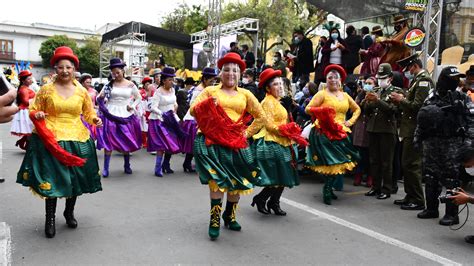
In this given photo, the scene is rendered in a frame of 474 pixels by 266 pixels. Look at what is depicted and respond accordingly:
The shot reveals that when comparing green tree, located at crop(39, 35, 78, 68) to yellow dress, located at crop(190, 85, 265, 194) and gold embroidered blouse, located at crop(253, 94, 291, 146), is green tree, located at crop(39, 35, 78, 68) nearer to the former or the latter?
gold embroidered blouse, located at crop(253, 94, 291, 146)

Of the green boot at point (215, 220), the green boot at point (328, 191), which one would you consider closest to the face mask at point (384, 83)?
the green boot at point (328, 191)

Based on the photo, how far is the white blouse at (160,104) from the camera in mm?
8562

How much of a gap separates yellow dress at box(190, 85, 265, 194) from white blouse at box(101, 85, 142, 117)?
12.0ft

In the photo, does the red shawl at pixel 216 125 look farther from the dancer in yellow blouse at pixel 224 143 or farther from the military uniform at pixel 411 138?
the military uniform at pixel 411 138

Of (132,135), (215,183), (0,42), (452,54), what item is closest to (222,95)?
(215,183)

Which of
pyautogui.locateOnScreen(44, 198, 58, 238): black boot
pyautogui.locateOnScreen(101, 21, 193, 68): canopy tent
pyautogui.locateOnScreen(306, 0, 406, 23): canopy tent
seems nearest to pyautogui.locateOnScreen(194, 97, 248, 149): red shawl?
pyautogui.locateOnScreen(44, 198, 58, 238): black boot

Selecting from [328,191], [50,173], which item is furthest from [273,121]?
[50,173]

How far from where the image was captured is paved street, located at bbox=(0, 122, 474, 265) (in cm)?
423

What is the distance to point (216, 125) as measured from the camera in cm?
460

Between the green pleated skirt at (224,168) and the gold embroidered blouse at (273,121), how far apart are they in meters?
0.74

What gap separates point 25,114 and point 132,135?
3.80m

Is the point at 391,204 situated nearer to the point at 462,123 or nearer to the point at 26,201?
the point at 462,123

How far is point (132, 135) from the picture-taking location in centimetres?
832

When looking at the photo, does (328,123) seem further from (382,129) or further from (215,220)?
(215,220)
